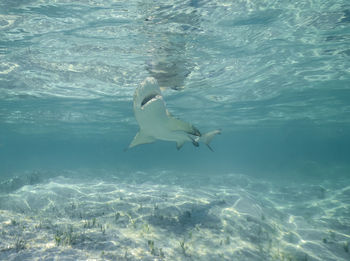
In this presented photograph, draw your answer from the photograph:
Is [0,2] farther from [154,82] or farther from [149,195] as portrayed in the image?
[149,195]

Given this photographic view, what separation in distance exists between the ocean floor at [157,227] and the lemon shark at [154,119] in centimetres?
325

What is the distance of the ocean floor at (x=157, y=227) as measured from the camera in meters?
5.61

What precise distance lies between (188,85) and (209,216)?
40.3 ft

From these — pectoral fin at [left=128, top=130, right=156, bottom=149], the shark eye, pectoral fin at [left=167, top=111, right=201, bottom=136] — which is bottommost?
pectoral fin at [left=128, top=130, right=156, bottom=149]

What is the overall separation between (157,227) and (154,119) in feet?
14.0

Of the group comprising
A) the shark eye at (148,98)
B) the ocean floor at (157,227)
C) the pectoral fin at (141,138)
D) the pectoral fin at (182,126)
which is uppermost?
the shark eye at (148,98)

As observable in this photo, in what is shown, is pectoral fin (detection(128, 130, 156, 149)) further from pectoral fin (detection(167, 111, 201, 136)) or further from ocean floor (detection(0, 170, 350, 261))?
ocean floor (detection(0, 170, 350, 261))

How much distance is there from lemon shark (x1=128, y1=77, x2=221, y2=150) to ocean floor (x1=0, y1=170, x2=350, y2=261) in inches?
128

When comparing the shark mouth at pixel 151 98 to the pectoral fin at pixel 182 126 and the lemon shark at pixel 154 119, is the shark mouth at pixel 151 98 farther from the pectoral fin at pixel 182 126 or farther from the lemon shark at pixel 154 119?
the pectoral fin at pixel 182 126

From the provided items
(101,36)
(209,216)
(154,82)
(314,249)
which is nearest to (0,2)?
(101,36)

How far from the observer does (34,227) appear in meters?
6.63

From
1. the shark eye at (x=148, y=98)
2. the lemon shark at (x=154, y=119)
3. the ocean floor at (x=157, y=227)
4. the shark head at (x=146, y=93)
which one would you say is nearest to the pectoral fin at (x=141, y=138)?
the lemon shark at (x=154, y=119)

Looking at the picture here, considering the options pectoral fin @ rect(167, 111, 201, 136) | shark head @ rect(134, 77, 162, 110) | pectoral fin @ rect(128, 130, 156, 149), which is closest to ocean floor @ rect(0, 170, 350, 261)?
pectoral fin @ rect(128, 130, 156, 149)

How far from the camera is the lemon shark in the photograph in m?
5.20
